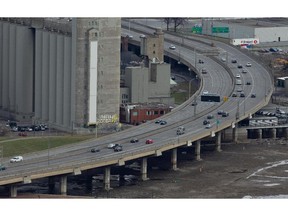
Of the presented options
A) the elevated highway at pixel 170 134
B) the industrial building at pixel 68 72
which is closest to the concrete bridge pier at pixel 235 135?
the elevated highway at pixel 170 134

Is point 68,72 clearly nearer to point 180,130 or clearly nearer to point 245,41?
point 180,130

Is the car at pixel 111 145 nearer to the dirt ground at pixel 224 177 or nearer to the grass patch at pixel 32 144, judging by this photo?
the dirt ground at pixel 224 177

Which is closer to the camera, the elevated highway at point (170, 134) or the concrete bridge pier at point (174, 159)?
the elevated highway at point (170, 134)

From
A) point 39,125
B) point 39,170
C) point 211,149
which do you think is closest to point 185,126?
point 211,149

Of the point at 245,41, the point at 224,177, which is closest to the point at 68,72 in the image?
the point at 224,177

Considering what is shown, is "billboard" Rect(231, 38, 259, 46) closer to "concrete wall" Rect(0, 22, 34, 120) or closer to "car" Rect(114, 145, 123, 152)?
"concrete wall" Rect(0, 22, 34, 120)

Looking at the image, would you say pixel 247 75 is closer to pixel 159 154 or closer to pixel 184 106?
pixel 184 106
